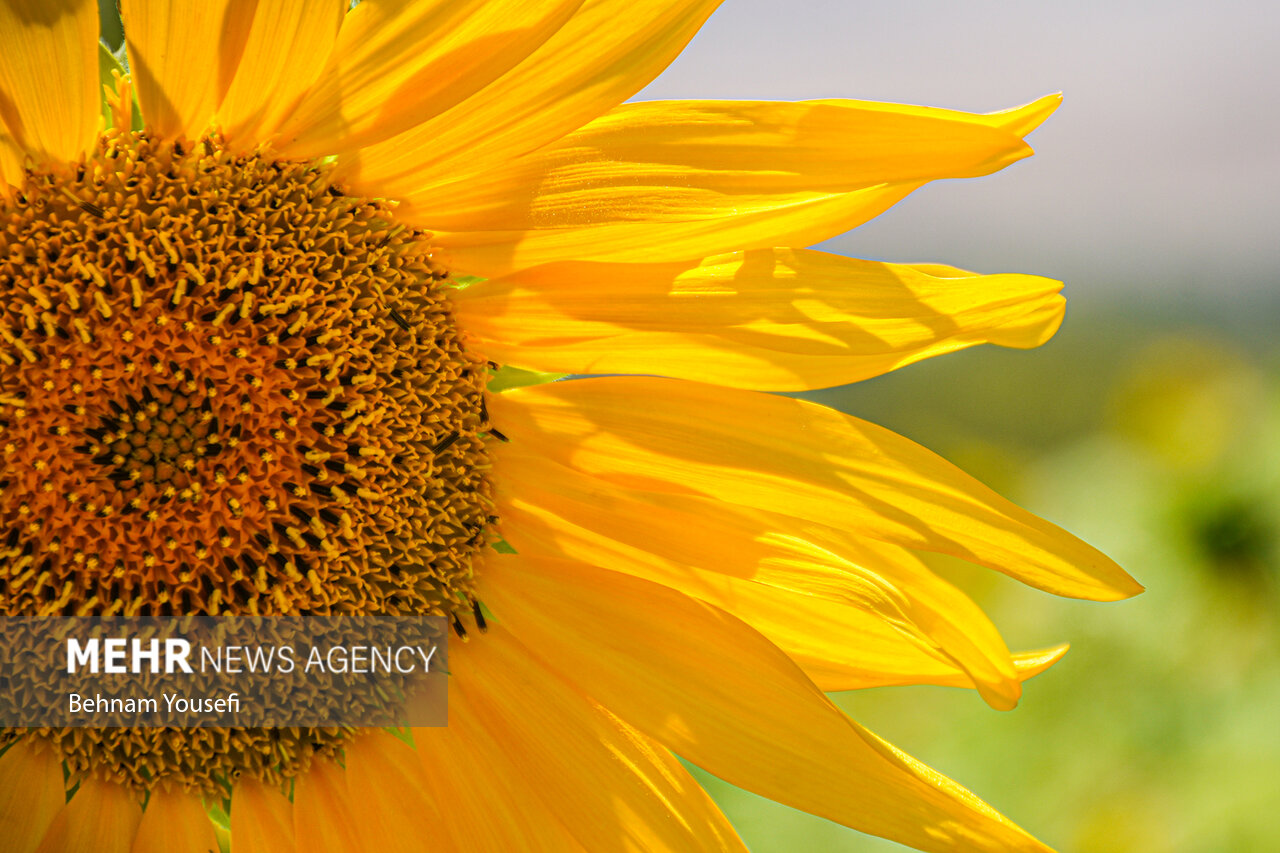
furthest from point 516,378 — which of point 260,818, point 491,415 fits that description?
point 260,818

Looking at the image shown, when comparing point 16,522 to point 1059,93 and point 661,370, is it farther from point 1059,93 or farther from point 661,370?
point 1059,93

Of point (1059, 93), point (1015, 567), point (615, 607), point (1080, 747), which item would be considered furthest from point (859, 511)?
point (1080, 747)

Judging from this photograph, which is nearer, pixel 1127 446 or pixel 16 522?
pixel 16 522

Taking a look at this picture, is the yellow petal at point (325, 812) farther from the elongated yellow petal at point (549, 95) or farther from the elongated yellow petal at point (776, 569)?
the elongated yellow petal at point (549, 95)

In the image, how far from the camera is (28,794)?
87cm

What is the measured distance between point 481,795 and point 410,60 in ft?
2.07

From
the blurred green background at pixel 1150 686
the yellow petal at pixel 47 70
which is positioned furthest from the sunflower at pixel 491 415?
the blurred green background at pixel 1150 686

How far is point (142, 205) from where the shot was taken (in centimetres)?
76

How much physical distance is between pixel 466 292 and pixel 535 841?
49 centimetres

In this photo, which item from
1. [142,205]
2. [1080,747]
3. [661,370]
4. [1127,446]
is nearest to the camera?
[142,205]

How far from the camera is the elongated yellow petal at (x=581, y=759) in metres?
0.90

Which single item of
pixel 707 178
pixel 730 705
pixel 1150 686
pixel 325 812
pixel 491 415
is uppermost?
pixel 707 178

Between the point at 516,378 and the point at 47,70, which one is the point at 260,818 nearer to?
the point at 516,378

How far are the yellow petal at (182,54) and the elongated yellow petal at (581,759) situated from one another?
0.51 m
